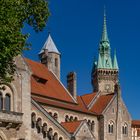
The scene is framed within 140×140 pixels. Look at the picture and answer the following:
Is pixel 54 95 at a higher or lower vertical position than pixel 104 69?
lower

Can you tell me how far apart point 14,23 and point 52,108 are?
29.2 meters

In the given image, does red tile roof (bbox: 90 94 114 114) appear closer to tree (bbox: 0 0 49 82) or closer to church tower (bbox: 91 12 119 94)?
tree (bbox: 0 0 49 82)

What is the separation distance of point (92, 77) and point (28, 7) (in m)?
95.4

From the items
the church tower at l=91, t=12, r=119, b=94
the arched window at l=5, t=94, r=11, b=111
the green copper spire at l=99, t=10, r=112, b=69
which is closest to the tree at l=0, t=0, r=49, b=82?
the arched window at l=5, t=94, r=11, b=111

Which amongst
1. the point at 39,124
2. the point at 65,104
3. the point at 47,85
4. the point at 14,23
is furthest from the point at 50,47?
the point at 14,23

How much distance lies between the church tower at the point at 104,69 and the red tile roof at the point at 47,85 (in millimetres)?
55206

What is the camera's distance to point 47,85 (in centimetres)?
6312

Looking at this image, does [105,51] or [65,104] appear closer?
[65,104]

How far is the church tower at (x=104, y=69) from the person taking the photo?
12335 cm

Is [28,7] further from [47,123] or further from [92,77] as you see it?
[92,77]

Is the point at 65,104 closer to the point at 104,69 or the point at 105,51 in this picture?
the point at 104,69

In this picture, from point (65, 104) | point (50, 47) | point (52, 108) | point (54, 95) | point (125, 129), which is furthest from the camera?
point (50, 47)

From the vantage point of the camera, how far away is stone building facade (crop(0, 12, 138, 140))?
45.0 meters

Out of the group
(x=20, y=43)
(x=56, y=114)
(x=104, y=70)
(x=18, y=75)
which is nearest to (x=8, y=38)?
(x=20, y=43)
